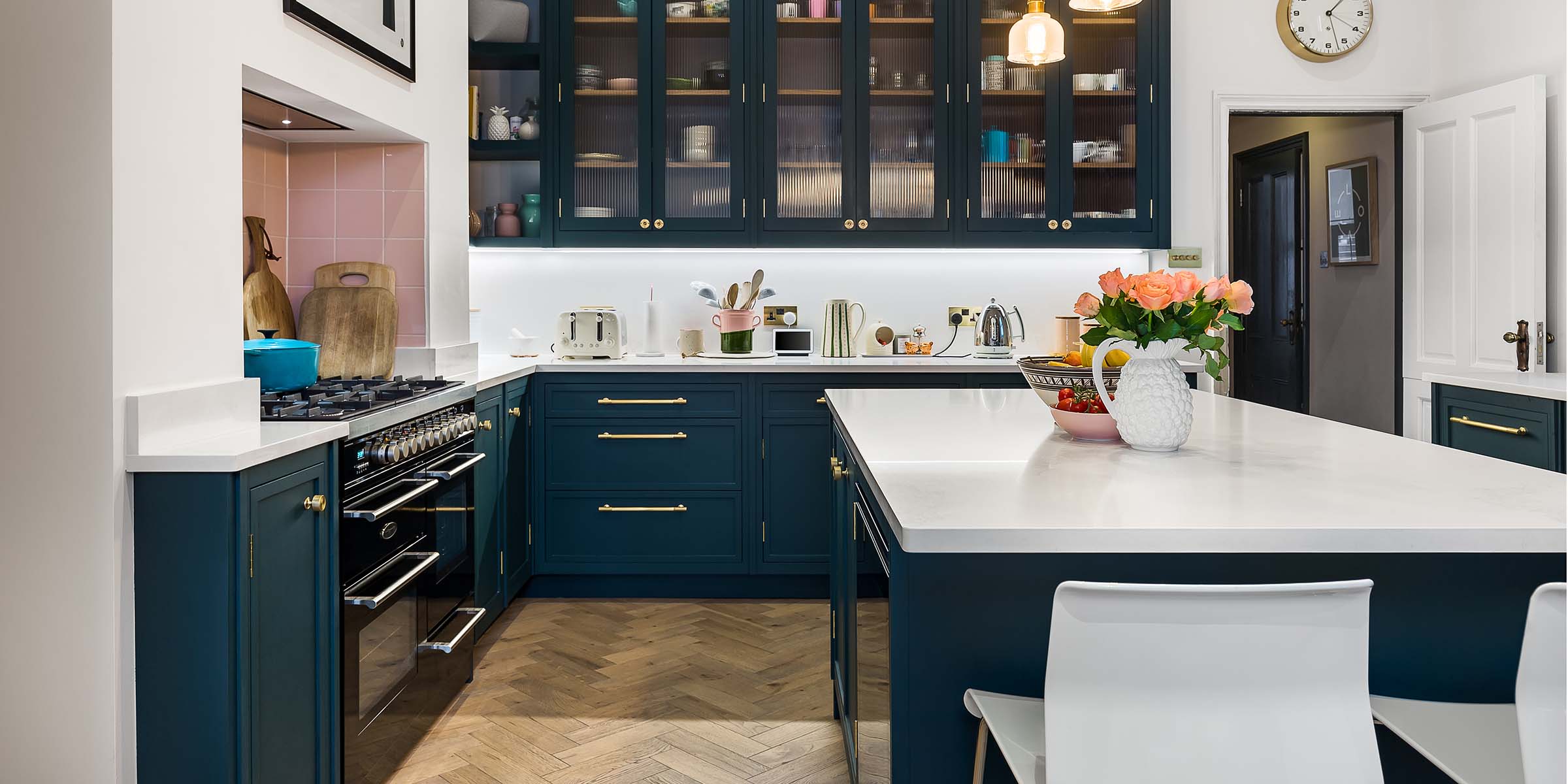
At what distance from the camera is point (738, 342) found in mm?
4098

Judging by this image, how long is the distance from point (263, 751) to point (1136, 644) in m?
1.51

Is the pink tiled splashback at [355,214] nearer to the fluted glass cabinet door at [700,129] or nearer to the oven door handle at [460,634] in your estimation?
the oven door handle at [460,634]

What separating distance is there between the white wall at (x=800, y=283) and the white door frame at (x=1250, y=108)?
0.33 metres

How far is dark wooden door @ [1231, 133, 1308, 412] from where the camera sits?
226 inches

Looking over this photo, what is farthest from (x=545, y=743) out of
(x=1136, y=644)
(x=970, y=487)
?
(x=1136, y=644)

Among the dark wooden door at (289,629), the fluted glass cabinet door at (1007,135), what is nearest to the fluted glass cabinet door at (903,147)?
the fluted glass cabinet door at (1007,135)

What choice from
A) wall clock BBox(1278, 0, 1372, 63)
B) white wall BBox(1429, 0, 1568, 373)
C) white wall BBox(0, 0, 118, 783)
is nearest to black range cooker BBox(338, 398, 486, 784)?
white wall BBox(0, 0, 118, 783)

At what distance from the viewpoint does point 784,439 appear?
373 centimetres

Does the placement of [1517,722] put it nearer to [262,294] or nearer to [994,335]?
[262,294]

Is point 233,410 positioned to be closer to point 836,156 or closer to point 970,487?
point 970,487

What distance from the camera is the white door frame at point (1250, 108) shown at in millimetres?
4230

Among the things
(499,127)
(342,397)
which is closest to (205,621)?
(342,397)

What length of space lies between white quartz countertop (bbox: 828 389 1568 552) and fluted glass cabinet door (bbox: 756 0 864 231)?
83.5 inches

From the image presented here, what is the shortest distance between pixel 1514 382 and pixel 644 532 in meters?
3.06
